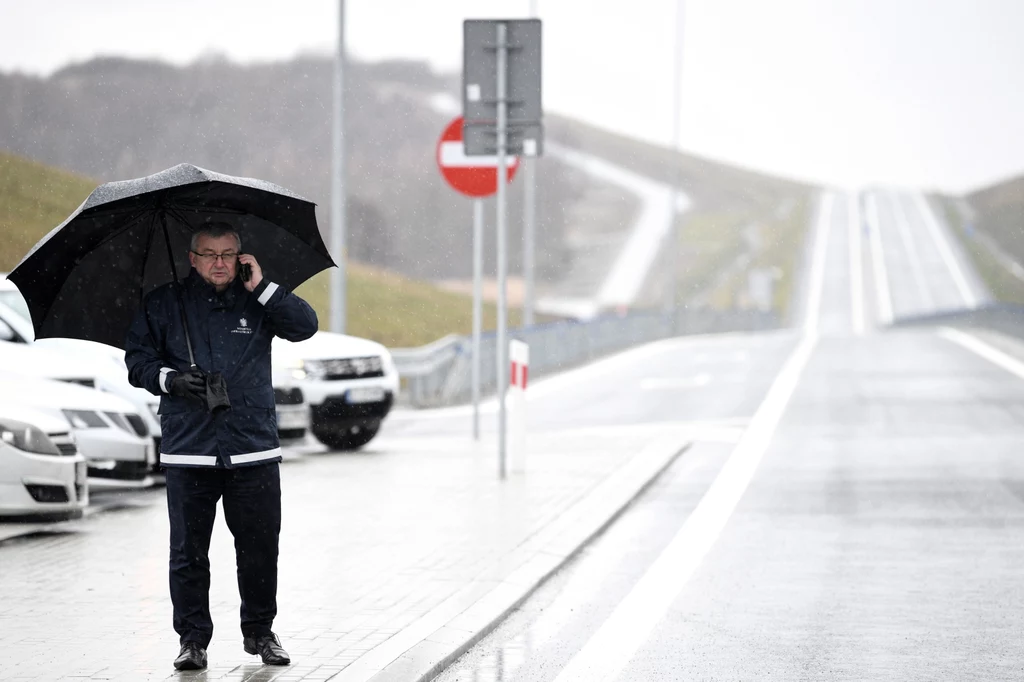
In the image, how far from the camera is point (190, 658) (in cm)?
630

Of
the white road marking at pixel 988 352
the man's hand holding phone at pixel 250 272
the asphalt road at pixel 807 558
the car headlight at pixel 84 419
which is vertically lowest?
the white road marking at pixel 988 352

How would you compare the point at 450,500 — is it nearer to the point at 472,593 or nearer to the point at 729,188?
the point at 472,593

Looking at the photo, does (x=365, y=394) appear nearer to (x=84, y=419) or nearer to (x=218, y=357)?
(x=84, y=419)

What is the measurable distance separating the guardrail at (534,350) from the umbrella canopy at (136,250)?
588 inches

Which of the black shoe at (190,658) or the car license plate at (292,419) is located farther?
the car license plate at (292,419)

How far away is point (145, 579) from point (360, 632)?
201cm

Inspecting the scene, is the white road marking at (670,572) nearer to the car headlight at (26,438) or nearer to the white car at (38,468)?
the white car at (38,468)

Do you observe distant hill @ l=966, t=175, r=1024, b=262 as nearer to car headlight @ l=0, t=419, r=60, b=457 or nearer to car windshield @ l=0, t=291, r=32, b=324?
car windshield @ l=0, t=291, r=32, b=324

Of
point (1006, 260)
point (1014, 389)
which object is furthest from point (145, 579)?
point (1006, 260)

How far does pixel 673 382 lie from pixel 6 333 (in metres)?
14.8

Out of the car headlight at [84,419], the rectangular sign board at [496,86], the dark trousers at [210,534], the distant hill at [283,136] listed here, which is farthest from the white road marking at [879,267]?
the dark trousers at [210,534]

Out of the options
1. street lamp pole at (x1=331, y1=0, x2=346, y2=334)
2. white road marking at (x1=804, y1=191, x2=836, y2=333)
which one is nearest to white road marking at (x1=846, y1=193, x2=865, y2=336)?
white road marking at (x1=804, y1=191, x2=836, y2=333)

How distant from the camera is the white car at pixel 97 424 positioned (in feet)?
38.8

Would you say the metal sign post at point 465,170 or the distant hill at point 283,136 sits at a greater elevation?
the distant hill at point 283,136
